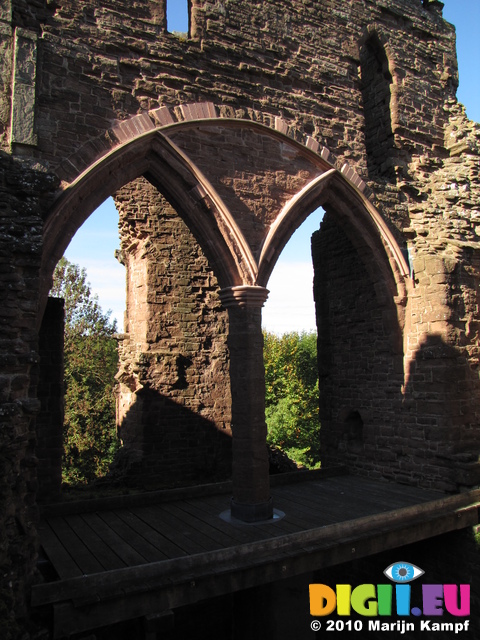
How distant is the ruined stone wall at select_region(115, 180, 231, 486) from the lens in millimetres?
8766

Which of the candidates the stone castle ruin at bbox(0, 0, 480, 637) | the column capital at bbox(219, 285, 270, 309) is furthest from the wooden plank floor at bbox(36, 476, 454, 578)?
the column capital at bbox(219, 285, 270, 309)

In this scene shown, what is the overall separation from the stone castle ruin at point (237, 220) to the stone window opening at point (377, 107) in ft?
0.11

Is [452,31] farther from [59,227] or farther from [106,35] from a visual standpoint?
[59,227]

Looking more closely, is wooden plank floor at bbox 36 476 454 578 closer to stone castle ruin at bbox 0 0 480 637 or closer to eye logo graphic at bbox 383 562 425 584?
stone castle ruin at bbox 0 0 480 637

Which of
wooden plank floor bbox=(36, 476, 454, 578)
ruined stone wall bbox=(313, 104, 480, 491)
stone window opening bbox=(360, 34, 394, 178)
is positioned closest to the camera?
wooden plank floor bbox=(36, 476, 454, 578)

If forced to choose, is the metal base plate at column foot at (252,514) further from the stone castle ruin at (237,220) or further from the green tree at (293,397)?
the green tree at (293,397)

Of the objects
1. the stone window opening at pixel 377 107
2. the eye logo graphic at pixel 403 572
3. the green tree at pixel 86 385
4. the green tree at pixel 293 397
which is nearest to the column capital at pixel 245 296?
the stone window opening at pixel 377 107

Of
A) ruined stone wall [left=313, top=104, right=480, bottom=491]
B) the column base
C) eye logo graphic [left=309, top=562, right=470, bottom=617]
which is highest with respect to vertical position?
ruined stone wall [left=313, top=104, right=480, bottom=491]

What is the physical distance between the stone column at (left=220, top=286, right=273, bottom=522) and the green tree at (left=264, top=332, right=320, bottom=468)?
56.5ft

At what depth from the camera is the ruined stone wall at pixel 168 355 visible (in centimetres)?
877

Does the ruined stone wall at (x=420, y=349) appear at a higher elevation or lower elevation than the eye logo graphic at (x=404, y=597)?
higher

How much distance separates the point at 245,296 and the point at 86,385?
15.7 meters

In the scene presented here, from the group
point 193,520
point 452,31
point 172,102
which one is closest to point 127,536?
point 193,520

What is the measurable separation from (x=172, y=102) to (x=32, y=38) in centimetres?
154
